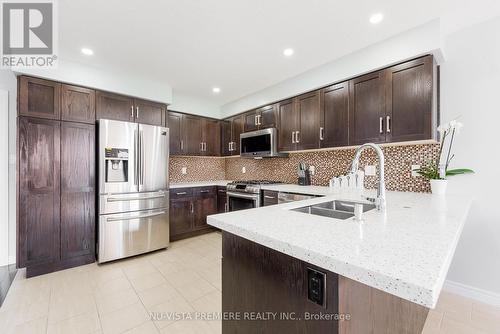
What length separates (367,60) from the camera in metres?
2.42

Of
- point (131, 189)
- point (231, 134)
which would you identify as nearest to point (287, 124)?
point (231, 134)

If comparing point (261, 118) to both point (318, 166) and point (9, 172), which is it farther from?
point (9, 172)

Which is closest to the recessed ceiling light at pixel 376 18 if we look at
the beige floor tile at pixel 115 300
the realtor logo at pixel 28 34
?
the realtor logo at pixel 28 34

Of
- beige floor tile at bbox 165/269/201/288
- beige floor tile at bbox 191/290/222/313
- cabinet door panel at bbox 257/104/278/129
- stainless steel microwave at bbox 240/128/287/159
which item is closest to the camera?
beige floor tile at bbox 191/290/222/313

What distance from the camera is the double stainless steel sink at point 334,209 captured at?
1.58 meters

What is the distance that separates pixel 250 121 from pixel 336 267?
3.54 metres

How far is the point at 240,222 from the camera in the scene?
107cm

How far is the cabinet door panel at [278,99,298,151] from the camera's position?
10.8ft

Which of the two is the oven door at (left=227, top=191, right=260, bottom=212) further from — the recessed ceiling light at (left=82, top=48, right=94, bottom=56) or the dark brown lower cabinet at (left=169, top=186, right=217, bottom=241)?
the recessed ceiling light at (left=82, top=48, right=94, bottom=56)

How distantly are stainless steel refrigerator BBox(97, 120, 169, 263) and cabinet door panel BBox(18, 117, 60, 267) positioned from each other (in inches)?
17.8

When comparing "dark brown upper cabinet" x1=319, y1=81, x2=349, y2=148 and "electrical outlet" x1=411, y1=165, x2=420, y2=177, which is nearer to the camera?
"electrical outlet" x1=411, y1=165, x2=420, y2=177

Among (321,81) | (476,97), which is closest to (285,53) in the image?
(321,81)

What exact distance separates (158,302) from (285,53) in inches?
115

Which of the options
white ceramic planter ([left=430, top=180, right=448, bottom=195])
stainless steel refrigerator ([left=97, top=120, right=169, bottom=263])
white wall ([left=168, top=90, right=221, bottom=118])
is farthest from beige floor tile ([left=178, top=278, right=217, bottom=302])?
white wall ([left=168, top=90, right=221, bottom=118])
